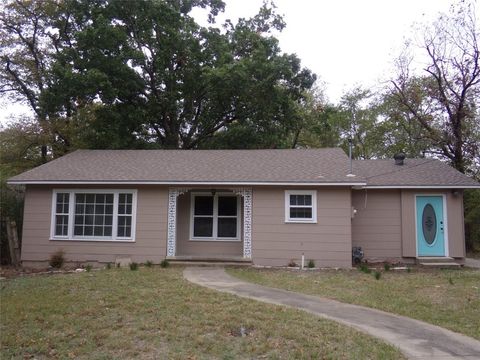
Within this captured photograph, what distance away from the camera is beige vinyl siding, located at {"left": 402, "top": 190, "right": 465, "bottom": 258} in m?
14.0

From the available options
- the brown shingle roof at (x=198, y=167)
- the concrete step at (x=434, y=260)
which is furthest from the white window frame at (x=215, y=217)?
the concrete step at (x=434, y=260)

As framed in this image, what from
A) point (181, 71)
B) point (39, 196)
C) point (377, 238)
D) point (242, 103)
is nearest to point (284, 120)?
point (242, 103)

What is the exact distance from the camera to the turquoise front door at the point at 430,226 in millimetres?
14125

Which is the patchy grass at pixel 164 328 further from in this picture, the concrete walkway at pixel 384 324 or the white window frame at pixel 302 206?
the white window frame at pixel 302 206

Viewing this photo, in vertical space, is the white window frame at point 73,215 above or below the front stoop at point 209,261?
above

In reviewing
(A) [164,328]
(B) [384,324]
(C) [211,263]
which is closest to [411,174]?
(C) [211,263]

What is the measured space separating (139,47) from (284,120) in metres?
8.46

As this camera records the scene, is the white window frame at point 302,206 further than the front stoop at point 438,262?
No

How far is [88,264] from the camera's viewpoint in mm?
13547

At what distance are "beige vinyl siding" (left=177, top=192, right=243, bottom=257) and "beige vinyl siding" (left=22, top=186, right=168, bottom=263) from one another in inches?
45.0

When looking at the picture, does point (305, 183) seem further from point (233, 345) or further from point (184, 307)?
point (233, 345)

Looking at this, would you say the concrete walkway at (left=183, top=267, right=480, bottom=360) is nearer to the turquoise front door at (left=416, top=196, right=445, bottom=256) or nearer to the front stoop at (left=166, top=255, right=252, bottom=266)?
the front stoop at (left=166, top=255, right=252, bottom=266)

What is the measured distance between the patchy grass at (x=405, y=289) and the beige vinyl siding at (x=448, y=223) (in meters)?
1.34

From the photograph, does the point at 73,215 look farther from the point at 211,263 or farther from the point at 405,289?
the point at 405,289
